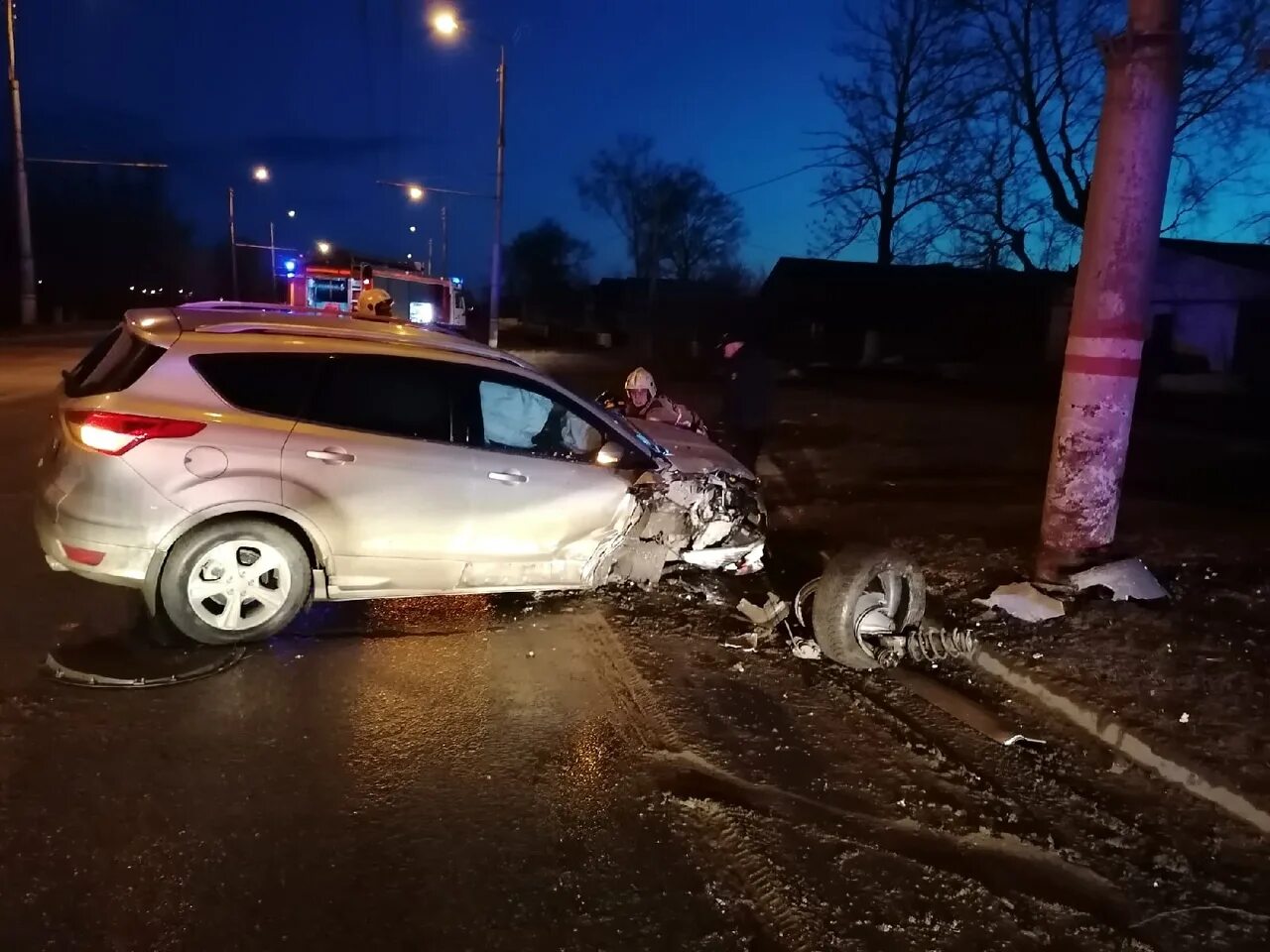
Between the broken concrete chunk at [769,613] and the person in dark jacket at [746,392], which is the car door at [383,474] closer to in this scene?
the broken concrete chunk at [769,613]

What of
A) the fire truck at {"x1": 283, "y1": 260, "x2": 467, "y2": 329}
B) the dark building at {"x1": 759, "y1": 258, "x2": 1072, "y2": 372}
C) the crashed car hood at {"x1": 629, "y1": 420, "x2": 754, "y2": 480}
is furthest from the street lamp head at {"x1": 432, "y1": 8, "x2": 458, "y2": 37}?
the crashed car hood at {"x1": 629, "y1": 420, "x2": 754, "y2": 480}

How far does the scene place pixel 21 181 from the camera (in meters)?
35.2

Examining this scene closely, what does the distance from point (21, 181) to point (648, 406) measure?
34.8 m

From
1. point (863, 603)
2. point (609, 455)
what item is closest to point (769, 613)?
point (863, 603)

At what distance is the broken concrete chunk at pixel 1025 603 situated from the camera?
6.35 metres

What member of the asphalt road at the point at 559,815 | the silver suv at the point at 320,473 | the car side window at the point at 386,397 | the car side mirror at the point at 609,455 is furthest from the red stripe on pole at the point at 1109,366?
the car side window at the point at 386,397

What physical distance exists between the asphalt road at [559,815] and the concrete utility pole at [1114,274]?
2.38 metres

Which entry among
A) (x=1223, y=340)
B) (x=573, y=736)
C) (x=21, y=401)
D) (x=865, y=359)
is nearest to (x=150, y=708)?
(x=573, y=736)

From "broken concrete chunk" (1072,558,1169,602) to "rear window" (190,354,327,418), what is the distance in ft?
16.2

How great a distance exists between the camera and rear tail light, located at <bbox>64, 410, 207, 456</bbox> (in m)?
5.21

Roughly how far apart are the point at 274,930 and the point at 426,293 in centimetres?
3173

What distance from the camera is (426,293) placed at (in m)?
33.5

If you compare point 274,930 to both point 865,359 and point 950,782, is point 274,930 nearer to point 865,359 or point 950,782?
point 950,782

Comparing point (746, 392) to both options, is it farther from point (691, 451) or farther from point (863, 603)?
point (863, 603)
